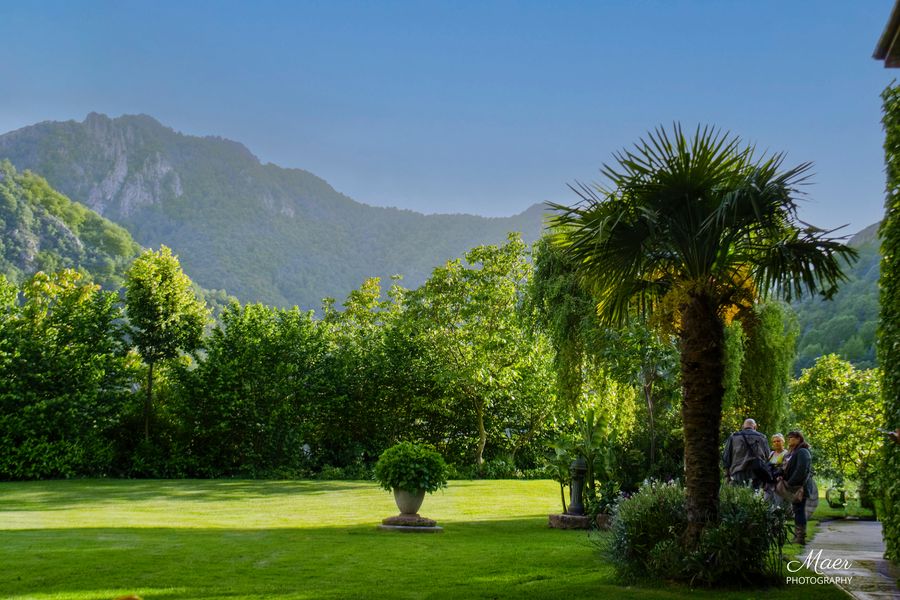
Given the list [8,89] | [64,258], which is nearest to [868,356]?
[64,258]

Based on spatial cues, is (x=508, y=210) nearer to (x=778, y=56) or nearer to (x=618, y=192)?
(x=778, y=56)

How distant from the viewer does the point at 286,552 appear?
991cm

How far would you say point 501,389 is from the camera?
1092 inches

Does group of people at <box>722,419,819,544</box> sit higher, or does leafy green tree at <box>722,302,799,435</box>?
leafy green tree at <box>722,302,799,435</box>

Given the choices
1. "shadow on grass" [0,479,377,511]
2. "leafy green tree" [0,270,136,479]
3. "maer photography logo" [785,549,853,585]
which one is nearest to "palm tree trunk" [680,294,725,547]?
"maer photography logo" [785,549,853,585]

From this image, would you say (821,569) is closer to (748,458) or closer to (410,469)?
(748,458)

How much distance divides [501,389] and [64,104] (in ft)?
465

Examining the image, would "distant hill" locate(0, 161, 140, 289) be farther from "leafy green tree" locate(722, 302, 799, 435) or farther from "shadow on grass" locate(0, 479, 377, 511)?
"leafy green tree" locate(722, 302, 799, 435)

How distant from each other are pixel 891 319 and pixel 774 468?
4.80m

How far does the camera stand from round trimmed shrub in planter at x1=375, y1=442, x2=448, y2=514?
12.5 m

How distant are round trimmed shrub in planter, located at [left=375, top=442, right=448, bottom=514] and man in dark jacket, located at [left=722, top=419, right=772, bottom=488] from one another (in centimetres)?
447

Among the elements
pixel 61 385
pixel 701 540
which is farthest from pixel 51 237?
pixel 701 540

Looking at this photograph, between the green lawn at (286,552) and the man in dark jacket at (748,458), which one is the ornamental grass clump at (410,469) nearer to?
the green lawn at (286,552)

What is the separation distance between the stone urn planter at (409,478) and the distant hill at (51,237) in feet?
170
